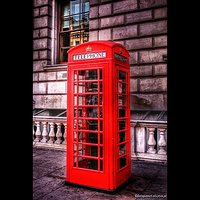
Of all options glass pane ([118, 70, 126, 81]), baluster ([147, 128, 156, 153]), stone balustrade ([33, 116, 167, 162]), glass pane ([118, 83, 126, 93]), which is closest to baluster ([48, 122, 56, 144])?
stone balustrade ([33, 116, 167, 162])

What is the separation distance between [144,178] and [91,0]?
6.36 metres

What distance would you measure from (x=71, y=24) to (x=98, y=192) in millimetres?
7266

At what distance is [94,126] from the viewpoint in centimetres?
370

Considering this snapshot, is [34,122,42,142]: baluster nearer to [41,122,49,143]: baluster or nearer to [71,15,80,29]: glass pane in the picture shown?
[41,122,49,143]: baluster

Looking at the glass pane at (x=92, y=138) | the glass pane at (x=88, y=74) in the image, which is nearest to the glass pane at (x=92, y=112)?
the glass pane at (x=92, y=138)

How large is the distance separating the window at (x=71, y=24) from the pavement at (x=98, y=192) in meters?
5.30

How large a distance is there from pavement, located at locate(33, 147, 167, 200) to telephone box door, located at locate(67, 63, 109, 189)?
0.72ft

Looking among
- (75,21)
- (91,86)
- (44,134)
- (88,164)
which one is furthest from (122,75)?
(75,21)

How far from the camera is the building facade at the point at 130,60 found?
5.40m

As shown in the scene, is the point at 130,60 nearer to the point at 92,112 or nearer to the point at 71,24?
the point at 71,24

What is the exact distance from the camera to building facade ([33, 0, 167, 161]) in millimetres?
5402

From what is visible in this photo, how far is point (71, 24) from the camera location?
901 cm
